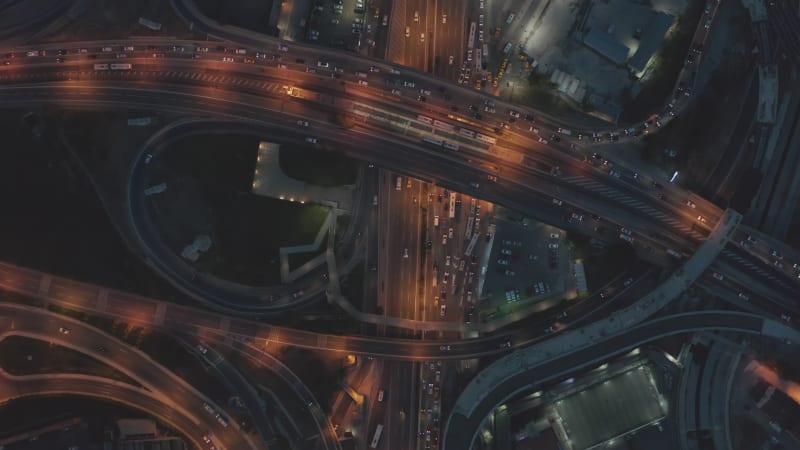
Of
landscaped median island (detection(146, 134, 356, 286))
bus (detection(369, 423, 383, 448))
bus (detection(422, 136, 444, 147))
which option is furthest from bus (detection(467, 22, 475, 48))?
bus (detection(369, 423, 383, 448))

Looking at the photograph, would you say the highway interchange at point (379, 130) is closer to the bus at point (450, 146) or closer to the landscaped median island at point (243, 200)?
the bus at point (450, 146)

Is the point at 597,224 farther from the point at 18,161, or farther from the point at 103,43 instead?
the point at 18,161

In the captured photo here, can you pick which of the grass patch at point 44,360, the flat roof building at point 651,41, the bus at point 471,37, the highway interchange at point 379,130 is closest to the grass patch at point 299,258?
the highway interchange at point 379,130

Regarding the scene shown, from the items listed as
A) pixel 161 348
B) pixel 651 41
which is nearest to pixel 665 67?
pixel 651 41

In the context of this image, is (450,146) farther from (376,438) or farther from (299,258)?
(376,438)

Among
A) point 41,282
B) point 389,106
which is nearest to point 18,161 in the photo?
point 41,282

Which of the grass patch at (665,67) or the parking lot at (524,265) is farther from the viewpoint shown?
the grass patch at (665,67)
